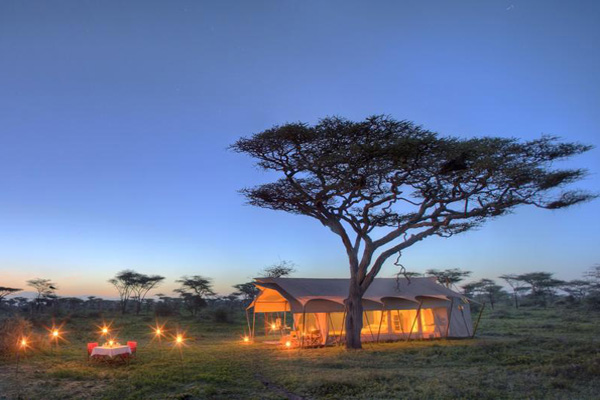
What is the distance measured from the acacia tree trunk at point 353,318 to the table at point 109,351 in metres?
7.88

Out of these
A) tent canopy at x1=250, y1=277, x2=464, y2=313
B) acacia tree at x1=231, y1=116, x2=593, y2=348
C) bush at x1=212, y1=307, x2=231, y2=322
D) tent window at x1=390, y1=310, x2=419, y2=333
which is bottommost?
bush at x1=212, y1=307, x2=231, y2=322

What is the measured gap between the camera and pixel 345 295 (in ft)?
65.2

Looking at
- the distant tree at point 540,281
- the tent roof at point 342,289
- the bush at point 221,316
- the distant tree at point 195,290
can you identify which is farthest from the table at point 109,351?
the distant tree at point 540,281

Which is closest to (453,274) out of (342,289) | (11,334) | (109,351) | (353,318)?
(342,289)

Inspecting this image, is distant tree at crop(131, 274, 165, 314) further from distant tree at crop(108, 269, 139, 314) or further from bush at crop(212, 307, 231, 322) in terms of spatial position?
bush at crop(212, 307, 231, 322)

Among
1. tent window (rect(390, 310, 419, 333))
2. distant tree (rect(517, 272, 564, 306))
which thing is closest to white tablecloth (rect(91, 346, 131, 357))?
tent window (rect(390, 310, 419, 333))

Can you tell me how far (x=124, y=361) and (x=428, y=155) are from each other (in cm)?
1130

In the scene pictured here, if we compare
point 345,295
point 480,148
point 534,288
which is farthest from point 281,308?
point 534,288

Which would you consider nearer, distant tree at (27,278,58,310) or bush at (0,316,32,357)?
bush at (0,316,32,357)

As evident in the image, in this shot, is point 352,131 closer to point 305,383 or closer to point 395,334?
point 305,383

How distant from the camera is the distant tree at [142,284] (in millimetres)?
43031

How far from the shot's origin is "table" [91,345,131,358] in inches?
444

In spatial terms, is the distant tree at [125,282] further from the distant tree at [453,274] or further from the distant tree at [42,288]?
the distant tree at [453,274]

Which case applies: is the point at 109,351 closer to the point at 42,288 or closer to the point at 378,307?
the point at 378,307
